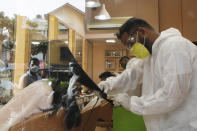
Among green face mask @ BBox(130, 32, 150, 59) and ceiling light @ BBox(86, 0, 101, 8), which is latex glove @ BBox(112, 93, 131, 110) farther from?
ceiling light @ BBox(86, 0, 101, 8)

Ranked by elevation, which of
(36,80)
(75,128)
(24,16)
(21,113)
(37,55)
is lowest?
(75,128)

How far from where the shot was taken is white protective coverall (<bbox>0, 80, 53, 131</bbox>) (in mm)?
821

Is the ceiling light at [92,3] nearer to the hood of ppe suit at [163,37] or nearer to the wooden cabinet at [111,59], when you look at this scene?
the wooden cabinet at [111,59]

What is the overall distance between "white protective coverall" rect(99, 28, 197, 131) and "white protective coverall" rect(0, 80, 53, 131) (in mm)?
414

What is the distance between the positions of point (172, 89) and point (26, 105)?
0.65m

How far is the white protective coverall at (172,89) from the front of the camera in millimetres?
894

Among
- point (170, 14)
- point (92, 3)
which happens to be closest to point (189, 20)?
point (170, 14)

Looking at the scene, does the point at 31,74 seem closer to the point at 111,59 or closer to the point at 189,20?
the point at 111,59

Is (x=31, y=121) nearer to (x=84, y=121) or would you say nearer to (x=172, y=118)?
(x=84, y=121)

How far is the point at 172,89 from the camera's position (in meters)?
0.89

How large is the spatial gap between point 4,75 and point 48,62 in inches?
15.1

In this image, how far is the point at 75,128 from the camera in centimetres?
96

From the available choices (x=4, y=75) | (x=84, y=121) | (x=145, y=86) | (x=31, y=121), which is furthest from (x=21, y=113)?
(x=145, y=86)

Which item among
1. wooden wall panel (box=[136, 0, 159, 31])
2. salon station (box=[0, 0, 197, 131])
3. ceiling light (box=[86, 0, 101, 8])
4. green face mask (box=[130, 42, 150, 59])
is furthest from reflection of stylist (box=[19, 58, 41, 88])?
wooden wall panel (box=[136, 0, 159, 31])
